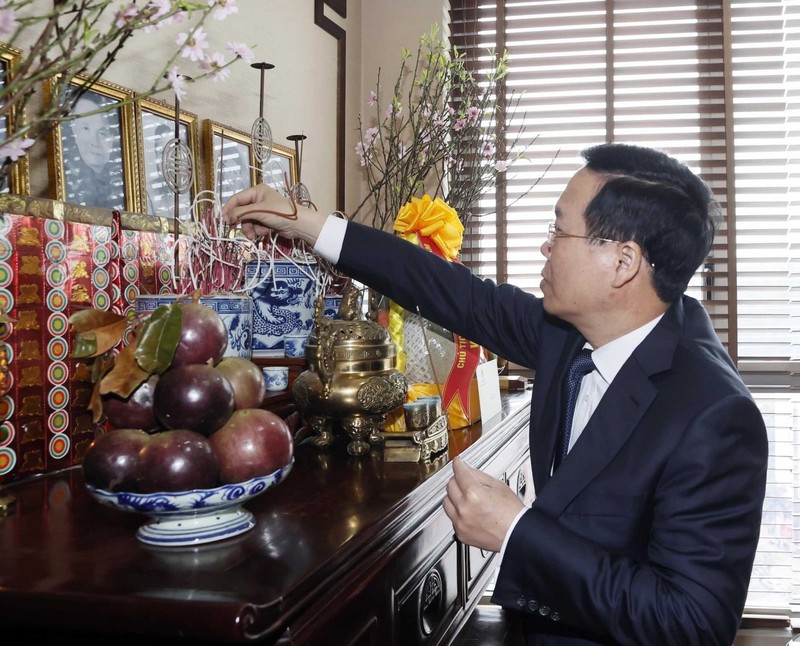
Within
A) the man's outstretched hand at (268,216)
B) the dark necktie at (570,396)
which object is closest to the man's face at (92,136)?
the man's outstretched hand at (268,216)

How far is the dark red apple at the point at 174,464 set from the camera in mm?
911

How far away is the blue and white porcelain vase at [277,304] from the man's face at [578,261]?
1.83 feet

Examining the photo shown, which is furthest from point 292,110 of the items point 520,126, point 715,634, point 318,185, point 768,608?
point 768,608

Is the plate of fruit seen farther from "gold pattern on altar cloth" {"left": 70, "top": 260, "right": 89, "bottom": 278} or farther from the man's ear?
the man's ear

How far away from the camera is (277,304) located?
1719 millimetres

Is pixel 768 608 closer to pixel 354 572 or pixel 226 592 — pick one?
pixel 354 572

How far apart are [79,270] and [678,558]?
1118mm

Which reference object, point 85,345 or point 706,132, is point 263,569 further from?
point 706,132

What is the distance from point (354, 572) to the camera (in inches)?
40.0

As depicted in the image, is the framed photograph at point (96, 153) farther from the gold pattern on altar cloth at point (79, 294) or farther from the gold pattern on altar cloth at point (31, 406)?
the gold pattern on altar cloth at point (31, 406)

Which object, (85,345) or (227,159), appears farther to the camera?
(227,159)

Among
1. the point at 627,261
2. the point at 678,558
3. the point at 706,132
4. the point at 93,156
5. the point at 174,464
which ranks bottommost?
the point at 678,558

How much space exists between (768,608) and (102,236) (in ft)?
10.4

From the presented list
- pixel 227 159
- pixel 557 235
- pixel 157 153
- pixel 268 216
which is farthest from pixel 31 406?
pixel 227 159
